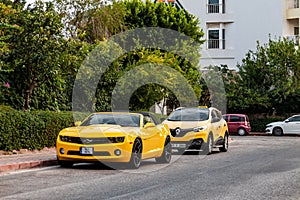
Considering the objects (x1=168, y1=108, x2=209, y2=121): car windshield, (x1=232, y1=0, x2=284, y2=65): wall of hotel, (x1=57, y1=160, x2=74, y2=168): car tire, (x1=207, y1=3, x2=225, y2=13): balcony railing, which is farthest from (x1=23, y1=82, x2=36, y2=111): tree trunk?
(x1=207, y1=3, x2=225, y2=13): balcony railing

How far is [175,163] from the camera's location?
19.5m

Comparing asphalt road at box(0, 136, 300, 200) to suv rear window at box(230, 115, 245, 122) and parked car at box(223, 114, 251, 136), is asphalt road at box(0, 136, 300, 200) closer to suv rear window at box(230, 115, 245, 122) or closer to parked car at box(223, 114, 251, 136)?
parked car at box(223, 114, 251, 136)

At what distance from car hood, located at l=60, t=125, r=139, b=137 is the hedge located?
424 centimetres

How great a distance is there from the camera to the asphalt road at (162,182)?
11.8 metres

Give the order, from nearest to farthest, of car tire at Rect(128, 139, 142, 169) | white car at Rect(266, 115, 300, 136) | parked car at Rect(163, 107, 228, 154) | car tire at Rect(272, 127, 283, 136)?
car tire at Rect(128, 139, 142, 169), parked car at Rect(163, 107, 228, 154), white car at Rect(266, 115, 300, 136), car tire at Rect(272, 127, 283, 136)

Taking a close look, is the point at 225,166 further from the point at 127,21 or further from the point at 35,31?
the point at 127,21

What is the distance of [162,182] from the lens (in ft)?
45.8

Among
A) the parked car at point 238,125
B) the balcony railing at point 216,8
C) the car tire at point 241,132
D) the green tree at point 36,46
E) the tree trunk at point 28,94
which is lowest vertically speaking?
the car tire at point 241,132

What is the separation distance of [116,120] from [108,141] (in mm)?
1567

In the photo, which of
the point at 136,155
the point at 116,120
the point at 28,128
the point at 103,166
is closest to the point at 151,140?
the point at 116,120

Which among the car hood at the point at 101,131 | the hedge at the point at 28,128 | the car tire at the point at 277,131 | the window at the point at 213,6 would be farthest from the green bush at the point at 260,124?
the car hood at the point at 101,131

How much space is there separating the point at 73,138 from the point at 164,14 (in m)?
29.4

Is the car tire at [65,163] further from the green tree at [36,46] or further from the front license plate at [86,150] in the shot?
the green tree at [36,46]

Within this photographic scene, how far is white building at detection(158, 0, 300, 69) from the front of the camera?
198 feet
